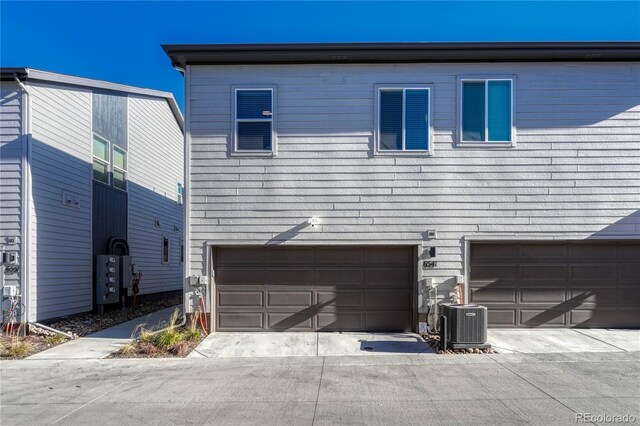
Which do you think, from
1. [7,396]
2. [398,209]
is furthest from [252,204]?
[7,396]

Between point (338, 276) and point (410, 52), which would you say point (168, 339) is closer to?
point (338, 276)

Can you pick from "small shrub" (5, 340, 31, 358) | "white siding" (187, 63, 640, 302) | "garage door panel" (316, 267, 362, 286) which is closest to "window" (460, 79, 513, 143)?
"white siding" (187, 63, 640, 302)

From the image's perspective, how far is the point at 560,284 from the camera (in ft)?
31.0

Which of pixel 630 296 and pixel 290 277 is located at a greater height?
pixel 290 277

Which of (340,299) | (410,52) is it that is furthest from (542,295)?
(410,52)

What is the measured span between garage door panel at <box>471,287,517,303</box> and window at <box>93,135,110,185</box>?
10.4m

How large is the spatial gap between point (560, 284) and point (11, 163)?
1215 centimetres

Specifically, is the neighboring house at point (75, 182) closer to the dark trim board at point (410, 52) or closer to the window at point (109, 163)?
the window at point (109, 163)

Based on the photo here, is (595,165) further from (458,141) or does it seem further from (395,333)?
(395,333)

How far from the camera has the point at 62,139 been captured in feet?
36.1

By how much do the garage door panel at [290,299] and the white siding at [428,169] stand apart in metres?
1.12

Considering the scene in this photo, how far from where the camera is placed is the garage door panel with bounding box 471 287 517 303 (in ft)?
31.0

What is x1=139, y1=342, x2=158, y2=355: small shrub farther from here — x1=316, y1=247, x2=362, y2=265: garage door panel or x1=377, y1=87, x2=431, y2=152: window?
x1=377, y1=87, x2=431, y2=152: window

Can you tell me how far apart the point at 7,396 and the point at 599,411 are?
7.35 m
